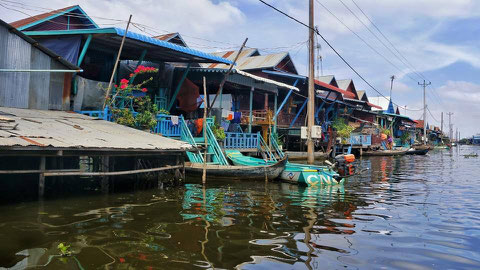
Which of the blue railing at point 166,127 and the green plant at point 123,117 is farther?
the blue railing at point 166,127

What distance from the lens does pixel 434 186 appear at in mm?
14617

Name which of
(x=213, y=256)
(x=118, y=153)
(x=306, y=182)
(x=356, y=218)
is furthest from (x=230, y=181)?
(x=213, y=256)

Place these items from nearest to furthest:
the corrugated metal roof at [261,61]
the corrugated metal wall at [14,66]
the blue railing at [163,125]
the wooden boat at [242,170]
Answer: the corrugated metal wall at [14,66] → the blue railing at [163,125] → the wooden boat at [242,170] → the corrugated metal roof at [261,61]

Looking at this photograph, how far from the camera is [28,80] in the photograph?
41.5 feet

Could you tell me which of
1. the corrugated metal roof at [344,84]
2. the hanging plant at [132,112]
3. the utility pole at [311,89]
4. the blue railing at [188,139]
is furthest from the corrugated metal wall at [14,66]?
the corrugated metal roof at [344,84]

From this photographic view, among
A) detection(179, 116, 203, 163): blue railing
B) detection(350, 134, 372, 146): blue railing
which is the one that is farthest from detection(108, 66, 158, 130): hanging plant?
detection(350, 134, 372, 146): blue railing

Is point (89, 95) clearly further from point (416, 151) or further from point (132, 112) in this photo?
point (416, 151)

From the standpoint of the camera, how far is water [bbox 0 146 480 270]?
5230mm

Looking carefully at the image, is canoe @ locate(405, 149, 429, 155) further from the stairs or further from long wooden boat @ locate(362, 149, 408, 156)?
the stairs

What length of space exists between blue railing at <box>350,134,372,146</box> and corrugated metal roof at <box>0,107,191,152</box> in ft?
84.4

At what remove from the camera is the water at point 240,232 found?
523 cm

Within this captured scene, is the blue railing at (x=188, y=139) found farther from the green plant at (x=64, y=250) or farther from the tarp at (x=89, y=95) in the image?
the green plant at (x=64, y=250)

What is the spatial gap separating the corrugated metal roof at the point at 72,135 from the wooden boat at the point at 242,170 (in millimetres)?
2481

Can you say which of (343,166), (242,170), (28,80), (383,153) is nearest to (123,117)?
(28,80)
